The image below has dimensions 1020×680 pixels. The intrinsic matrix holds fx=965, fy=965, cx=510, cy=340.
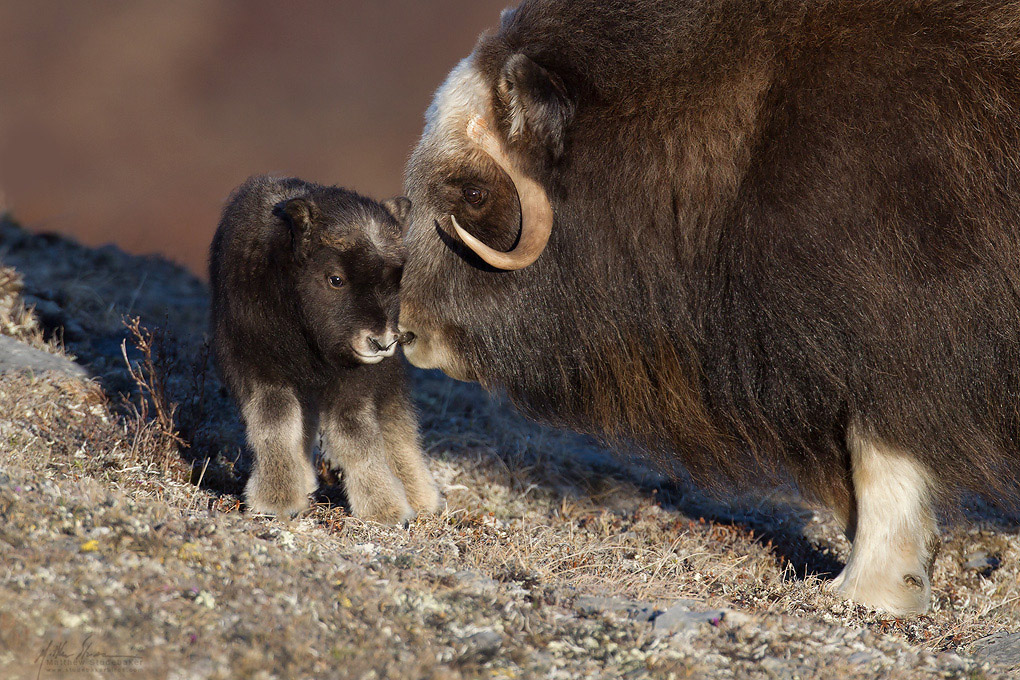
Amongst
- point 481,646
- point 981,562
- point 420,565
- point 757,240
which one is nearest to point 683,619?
point 481,646

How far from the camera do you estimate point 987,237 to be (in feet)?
8.25

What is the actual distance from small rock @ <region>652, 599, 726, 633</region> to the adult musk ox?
0.77 meters

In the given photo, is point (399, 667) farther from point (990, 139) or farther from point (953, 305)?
point (990, 139)

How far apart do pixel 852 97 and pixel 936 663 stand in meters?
1.44

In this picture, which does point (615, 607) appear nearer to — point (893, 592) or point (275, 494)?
point (893, 592)

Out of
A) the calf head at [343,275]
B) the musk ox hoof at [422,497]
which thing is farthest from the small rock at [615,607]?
the musk ox hoof at [422,497]

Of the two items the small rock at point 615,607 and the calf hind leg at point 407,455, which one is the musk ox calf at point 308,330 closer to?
the calf hind leg at point 407,455

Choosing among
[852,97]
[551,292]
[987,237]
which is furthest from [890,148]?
[551,292]

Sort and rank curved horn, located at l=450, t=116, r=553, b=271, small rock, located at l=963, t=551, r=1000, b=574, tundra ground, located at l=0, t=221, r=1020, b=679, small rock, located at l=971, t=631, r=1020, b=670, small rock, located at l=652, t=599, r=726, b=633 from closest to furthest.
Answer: tundra ground, located at l=0, t=221, r=1020, b=679 < small rock, located at l=652, t=599, r=726, b=633 < small rock, located at l=971, t=631, r=1020, b=670 < curved horn, located at l=450, t=116, r=553, b=271 < small rock, located at l=963, t=551, r=1000, b=574

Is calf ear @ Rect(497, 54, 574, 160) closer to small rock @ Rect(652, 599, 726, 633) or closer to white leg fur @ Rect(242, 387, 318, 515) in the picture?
white leg fur @ Rect(242, 387, 318, 515)

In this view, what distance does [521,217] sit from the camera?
9.39ft

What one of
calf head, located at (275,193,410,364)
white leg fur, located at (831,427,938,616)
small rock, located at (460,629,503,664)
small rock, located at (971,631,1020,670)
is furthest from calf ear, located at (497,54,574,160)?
small rock, located at (971,631,1020,670)

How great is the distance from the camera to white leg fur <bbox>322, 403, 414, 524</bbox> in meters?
3.01

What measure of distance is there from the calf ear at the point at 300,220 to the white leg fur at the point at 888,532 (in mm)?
1666
